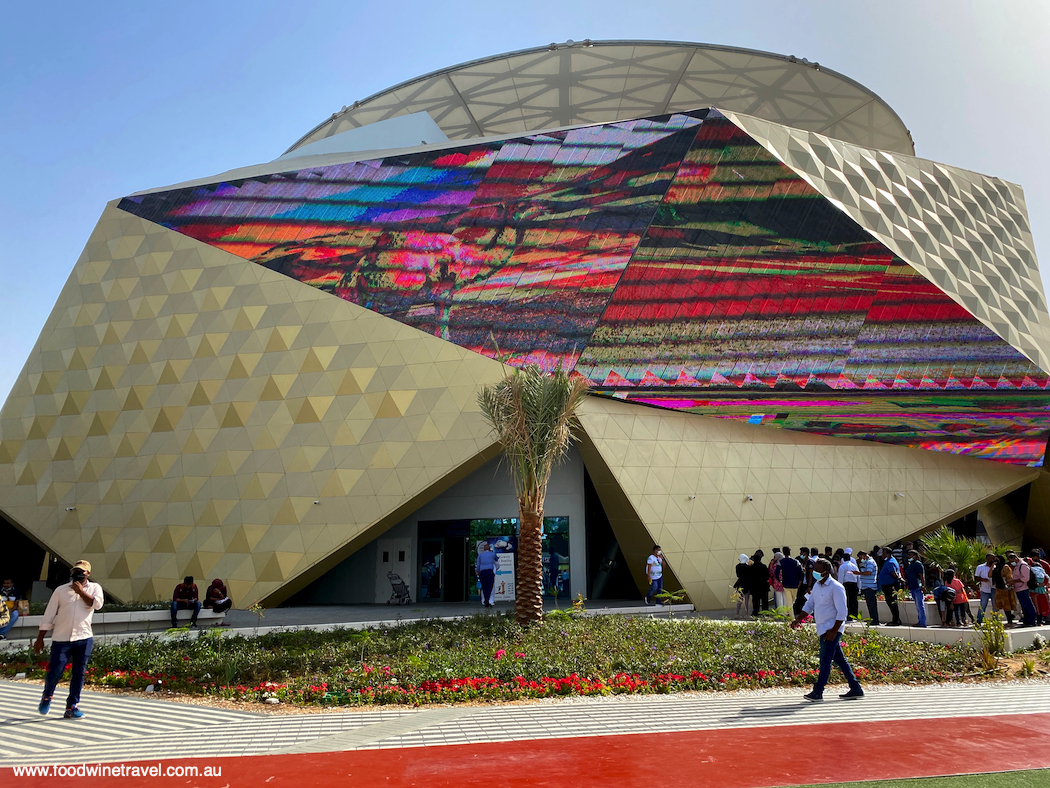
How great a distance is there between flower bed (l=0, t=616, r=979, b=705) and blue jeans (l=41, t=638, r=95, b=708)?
6.00 feet

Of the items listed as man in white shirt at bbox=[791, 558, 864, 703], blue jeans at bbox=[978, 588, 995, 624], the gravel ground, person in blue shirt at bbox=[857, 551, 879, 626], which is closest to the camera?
man in white shirt at bbox=[791, 558, 864, 703]

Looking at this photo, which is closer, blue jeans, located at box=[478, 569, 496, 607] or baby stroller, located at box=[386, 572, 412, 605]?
blue jeans, located at box=[478, 569, 496, 607]

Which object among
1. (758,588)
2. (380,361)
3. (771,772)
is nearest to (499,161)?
(380,361)

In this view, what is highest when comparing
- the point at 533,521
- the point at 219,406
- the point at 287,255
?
the point at 287,255

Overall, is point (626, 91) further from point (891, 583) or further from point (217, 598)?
point (217, 598)

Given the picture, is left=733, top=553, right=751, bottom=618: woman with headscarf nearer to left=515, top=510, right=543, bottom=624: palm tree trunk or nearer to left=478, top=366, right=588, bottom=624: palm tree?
left=478, top=366, right=588, bottom=624: palm tree

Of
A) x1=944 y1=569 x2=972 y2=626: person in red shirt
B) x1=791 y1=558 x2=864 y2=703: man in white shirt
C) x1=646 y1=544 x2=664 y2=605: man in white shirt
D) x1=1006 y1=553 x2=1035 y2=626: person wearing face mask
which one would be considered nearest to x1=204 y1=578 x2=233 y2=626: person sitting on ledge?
x1=646 y1=544 x2=664 y2=605: man in white shirt

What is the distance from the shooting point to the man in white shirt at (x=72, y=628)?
26.4ft

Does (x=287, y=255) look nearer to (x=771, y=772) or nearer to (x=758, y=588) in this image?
(x=758, y=588)

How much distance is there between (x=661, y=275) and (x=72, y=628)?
16.7m

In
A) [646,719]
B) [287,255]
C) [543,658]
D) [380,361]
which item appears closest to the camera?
Answer: [646,719]

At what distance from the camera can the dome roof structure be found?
27.0 metres

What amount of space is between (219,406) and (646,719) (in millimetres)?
18600

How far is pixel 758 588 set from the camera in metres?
17.3
